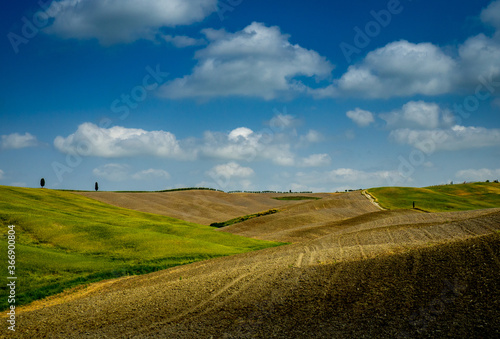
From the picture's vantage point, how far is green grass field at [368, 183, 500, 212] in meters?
96.2

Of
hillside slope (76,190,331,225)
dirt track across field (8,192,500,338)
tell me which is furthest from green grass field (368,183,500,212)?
dirt track across field (8,192,500,338)

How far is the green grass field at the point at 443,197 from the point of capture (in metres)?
96.2

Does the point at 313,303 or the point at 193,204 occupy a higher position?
the point at 193,204

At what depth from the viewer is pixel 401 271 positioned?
57.6 ft

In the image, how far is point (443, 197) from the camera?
359ft

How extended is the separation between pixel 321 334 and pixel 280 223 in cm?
6086

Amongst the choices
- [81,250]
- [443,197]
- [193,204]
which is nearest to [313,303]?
[81,250]

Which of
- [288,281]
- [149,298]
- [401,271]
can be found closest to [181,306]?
[149,298]

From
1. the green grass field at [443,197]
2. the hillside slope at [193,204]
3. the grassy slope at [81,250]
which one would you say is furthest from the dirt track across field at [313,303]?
the green grass field at [443,197]

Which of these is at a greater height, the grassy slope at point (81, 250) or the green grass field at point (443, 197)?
the green grass field at point (443, 197)

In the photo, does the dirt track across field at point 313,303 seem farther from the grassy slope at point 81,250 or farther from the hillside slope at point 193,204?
the hillside slope at point 193,204

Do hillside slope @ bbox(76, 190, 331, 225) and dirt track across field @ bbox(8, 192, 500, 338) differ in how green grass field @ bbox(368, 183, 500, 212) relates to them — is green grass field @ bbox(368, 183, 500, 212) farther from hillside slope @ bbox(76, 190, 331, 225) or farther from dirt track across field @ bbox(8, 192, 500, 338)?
dirt track across field @ bbox(8, 192, 500, 338)

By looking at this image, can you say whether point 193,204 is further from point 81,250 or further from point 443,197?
point 81,250

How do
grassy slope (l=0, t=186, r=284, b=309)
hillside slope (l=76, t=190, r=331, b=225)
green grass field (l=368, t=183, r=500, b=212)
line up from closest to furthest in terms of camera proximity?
1. grassy slope (l=0, t=186, r=284, b=309)
2. hillside slope (l=76, t=190, r=331, b=225)
3. green grass field (l=368, t=183, r=500, b=212)
